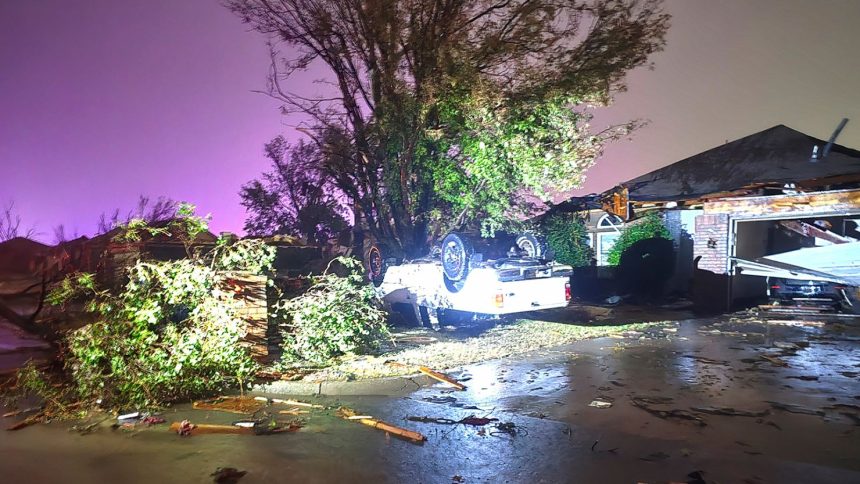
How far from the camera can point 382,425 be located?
5008 mm

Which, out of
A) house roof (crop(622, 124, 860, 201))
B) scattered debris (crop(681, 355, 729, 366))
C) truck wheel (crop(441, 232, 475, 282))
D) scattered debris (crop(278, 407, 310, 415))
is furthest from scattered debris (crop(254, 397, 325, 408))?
house roof (crop(622, 124, 860, 201))

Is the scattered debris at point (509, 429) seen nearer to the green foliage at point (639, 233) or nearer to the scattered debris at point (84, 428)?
the scattered debris at point (84, 428)

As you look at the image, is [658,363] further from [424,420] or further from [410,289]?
[410,289]

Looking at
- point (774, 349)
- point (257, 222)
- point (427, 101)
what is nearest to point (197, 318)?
point (427, 101)

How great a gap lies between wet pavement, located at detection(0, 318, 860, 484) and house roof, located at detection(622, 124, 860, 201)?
859cm

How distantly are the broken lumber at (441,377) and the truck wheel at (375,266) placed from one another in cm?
725

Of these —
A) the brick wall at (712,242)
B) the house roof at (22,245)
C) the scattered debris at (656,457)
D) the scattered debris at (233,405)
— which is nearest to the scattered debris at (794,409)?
the scattered debris at (656,457)

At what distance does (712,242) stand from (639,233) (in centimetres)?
390

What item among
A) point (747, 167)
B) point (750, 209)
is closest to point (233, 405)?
point (750, 209)

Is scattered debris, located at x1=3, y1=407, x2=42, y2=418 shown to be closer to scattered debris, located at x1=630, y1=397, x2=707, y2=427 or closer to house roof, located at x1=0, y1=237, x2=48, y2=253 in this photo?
scattered debris, located at x1=630, y1=397, x2=707, y2=427

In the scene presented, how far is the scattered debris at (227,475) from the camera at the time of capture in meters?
3.84

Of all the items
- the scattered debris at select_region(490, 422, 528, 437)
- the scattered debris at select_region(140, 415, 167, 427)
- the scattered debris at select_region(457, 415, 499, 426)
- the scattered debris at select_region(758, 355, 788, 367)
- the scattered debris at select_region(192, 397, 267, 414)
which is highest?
the scattered debris at select_region(758, 355, 788, 367)

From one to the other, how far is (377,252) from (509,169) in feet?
15.0

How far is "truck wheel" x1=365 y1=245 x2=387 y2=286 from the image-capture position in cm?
1442
